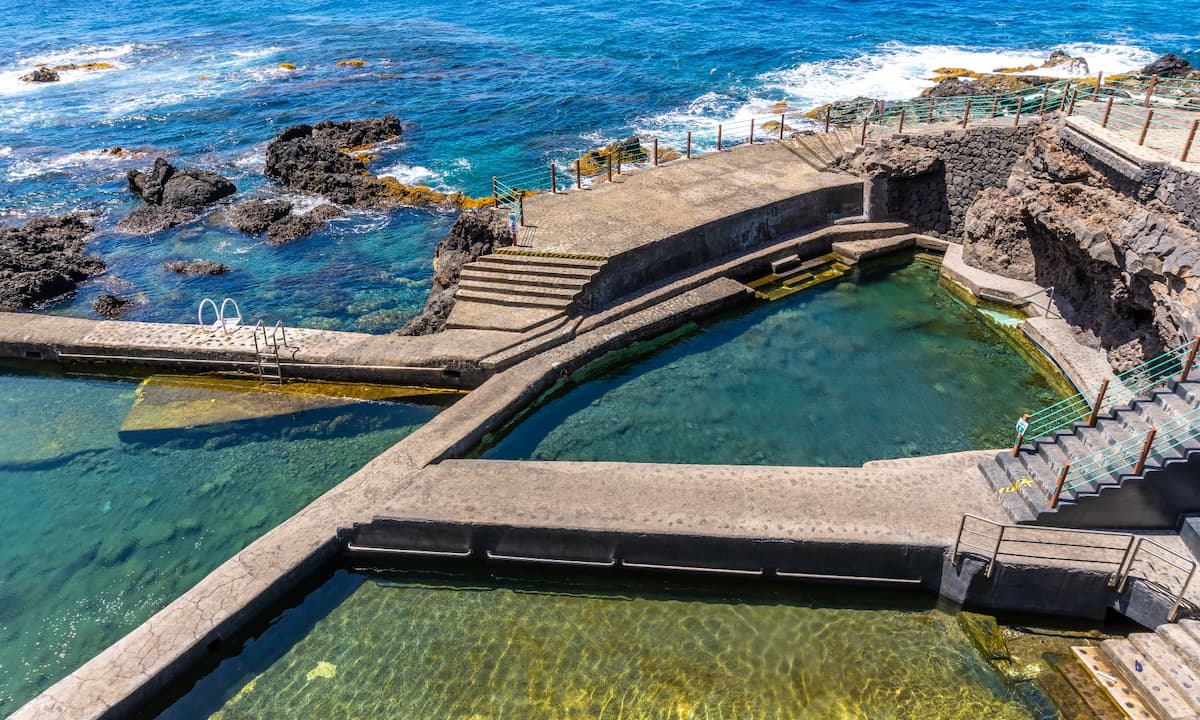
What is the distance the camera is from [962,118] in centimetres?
2100

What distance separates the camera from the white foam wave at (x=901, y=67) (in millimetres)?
36500

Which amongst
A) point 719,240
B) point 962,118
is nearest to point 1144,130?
point 962,118

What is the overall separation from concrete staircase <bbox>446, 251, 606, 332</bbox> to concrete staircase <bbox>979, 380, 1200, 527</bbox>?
8901 mm

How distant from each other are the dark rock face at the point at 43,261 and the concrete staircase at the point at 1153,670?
2509cm

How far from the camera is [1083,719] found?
8.78 m

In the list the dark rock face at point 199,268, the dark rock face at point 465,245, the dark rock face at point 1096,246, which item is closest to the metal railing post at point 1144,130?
the dark rock face at point 1096,246

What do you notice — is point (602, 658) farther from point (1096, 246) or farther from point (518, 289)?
point (1096, 246)

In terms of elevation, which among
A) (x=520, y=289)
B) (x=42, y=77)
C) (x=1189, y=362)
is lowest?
(x=520, y=289)

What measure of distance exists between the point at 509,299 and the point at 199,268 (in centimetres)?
1141

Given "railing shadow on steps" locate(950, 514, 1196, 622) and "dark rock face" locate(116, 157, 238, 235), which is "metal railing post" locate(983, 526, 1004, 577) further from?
"dark rock face" locate(116, 157, 238, 235)

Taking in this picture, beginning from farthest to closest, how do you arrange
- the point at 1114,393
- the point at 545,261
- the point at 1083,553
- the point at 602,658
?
the point at 545,261 → the point at 1114,393 → the point at 1083,553 → the point at 602,658

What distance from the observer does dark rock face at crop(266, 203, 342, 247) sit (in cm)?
2377

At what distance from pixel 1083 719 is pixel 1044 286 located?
38.6 feet

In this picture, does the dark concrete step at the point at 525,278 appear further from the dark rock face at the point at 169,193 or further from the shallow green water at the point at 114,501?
the dark rock face at the point at 169,193
